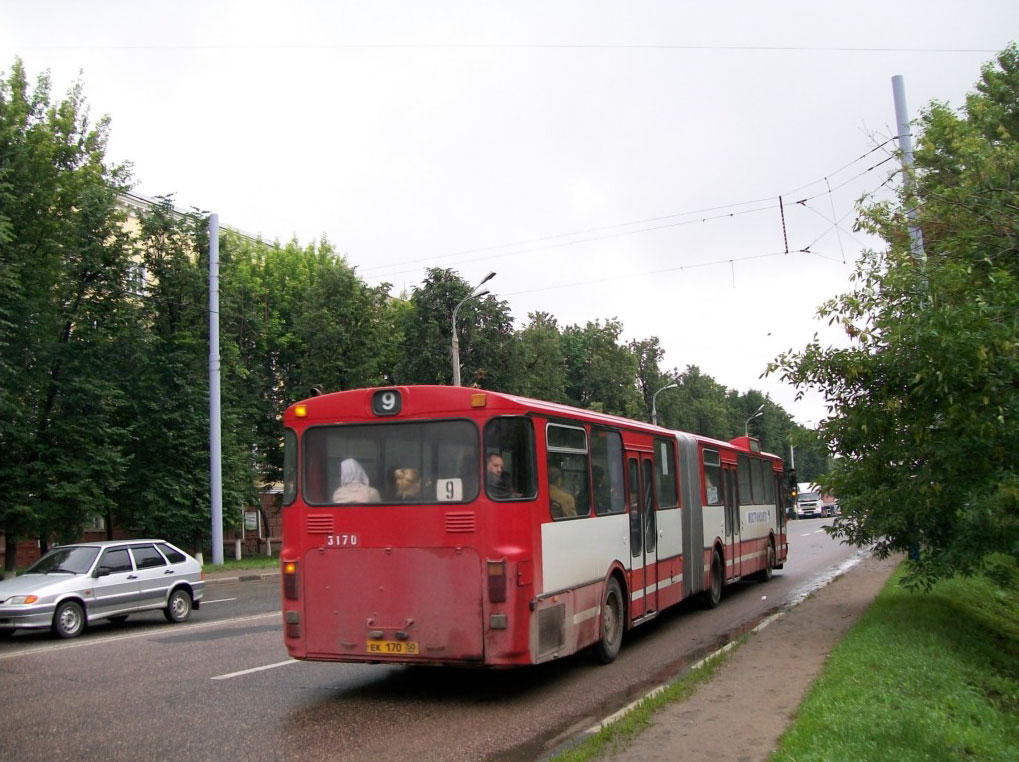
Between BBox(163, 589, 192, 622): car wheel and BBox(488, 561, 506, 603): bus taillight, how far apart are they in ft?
33.8

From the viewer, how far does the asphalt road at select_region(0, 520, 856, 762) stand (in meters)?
7.52

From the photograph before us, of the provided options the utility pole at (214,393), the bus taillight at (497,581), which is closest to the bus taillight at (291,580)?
the bus taillight at (497,581)

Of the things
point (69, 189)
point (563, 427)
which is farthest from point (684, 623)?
point (69, 189)

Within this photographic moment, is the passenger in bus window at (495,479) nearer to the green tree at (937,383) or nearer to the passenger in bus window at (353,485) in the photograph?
the passenger in bus window at (353,485)

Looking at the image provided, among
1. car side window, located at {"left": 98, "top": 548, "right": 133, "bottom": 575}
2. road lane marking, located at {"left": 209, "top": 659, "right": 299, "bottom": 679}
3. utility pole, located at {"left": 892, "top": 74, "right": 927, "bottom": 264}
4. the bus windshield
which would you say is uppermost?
utility pole, located at {"left": 892, "top": 74, "right": 927, "bottom": 264}

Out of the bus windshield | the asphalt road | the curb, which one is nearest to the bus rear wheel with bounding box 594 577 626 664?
the asphalt road

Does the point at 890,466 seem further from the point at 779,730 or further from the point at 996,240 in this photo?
the point at 779,730

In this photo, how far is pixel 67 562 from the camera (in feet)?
52.2

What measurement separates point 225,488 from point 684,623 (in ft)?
73.0

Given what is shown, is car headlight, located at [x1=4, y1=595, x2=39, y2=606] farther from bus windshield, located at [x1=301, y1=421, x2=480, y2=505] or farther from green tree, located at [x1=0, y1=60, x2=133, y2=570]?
green tree, located at [x1=0, y1=60, x2=133, y2=570]

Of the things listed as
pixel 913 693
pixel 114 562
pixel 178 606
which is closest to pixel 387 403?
pixel 913 693

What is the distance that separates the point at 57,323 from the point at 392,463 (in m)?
22.6

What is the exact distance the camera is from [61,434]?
27250 millimetres

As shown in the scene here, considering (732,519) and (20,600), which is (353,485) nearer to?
(20,600)
